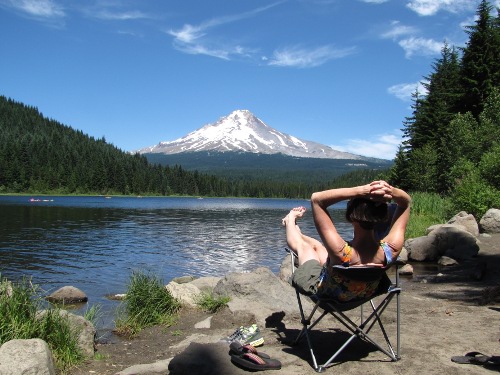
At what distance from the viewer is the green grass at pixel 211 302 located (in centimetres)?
748

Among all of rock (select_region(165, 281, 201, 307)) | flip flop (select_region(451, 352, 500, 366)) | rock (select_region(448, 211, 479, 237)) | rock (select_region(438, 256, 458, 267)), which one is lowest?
rock (select_region(438, 256, 458, 267))

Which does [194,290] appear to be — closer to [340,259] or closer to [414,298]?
[414,298]

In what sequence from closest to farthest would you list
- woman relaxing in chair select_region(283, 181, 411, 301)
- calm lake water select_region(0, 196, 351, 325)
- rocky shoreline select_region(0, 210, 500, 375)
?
woman relaxing in chair select_region(283, 181, 411, 301)
rocky shoreline select_region(0, 210, 500, 375)
calm lake water select_region(0, 196, 351, 325)

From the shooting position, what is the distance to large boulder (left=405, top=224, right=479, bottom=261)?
14.7 m

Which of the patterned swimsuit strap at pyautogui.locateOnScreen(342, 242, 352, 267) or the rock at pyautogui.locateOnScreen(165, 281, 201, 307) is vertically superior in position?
the patterned swimsuit strap at pyautogui.locateOnScreen(342, 242, 352, 267)

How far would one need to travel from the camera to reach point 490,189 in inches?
874

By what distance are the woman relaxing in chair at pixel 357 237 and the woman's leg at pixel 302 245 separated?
1.26 ft

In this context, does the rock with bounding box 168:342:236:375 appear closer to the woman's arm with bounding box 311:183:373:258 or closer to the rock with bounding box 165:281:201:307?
the woman's arm with bounding box 311:183:373:258

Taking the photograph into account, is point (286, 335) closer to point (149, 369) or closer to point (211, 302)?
point (149, 369)

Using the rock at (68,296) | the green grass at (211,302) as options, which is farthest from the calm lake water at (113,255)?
the green grass at (211,302)

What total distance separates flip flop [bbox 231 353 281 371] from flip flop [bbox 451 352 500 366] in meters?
1.82

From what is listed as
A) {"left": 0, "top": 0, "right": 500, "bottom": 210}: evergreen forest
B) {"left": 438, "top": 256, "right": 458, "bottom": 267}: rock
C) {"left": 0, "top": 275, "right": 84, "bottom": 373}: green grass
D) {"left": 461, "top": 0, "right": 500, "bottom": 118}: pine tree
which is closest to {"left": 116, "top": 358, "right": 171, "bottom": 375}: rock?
{"left": 0, "top": 275, "right": 84, "bottom": 373}: green grass

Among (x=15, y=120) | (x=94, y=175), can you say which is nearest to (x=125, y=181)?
(x=94, y=175)

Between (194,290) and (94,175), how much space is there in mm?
126784
